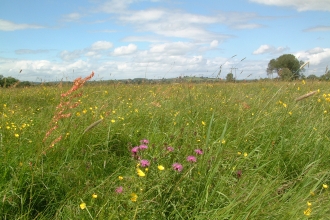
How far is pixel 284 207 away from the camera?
1526mm

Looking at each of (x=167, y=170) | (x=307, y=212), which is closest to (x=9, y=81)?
(x=167, y=170)

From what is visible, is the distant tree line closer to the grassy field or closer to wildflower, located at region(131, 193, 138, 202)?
the grassy field

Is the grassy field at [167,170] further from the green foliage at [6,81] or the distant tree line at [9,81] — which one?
the green foliage at [6,81]

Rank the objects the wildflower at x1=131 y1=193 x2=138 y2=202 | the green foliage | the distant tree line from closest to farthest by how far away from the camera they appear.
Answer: the wildflower at x1=131 y1=193 x2=138 y2=202 < the distant tree line < the green foliage

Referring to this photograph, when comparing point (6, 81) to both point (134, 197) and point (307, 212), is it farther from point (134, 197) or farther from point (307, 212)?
point (307, 212)

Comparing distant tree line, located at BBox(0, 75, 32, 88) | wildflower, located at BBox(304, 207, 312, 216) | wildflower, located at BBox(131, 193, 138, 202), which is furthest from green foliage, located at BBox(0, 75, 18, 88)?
wildflower, located at BBox(304, 207, 312, 216)

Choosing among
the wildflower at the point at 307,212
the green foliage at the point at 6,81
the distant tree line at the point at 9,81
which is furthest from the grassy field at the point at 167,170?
the green foliage at the point at 6,81

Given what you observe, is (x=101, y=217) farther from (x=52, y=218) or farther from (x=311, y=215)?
(x=311, y=215)

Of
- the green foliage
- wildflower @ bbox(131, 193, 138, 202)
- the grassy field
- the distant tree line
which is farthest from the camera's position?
the green foliage

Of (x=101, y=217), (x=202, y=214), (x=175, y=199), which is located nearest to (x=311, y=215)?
(x=202, y=214)

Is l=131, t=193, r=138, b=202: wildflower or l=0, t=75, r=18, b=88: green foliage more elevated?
l=0, t=75, r=18, b=88: green foliage

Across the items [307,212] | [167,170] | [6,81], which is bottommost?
[307,212]

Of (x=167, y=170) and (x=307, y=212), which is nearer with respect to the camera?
(x=307, y=212)

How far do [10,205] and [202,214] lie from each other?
0.99 metres
